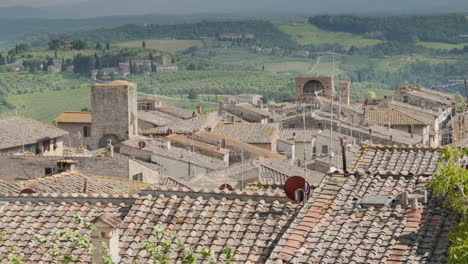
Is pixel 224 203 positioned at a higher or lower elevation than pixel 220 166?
higher

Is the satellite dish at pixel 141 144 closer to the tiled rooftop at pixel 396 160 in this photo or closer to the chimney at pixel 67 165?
the chimney at pixel 67 165

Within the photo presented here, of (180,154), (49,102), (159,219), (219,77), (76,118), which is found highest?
(159,219)

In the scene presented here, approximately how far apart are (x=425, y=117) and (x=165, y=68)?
91284 millimetres

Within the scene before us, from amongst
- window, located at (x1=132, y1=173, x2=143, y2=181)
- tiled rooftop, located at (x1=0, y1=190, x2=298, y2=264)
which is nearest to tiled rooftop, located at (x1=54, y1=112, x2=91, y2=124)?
window, located at (x1=132, y1=173, x2=143, y2=181)

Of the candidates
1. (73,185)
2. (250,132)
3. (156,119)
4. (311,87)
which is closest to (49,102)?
(311,87)

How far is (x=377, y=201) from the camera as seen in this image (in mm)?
12203

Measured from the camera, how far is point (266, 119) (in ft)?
208

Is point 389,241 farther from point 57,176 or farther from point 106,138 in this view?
point 106,138

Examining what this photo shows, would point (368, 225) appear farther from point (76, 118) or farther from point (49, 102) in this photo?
point (49, 102)

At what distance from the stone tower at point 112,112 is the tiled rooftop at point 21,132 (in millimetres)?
3867

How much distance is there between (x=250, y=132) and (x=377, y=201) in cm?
3563

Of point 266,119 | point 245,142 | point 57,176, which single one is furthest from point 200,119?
point 57,176

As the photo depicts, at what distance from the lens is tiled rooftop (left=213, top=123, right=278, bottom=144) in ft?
152

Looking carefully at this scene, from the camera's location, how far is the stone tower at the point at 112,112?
44.6 meters
